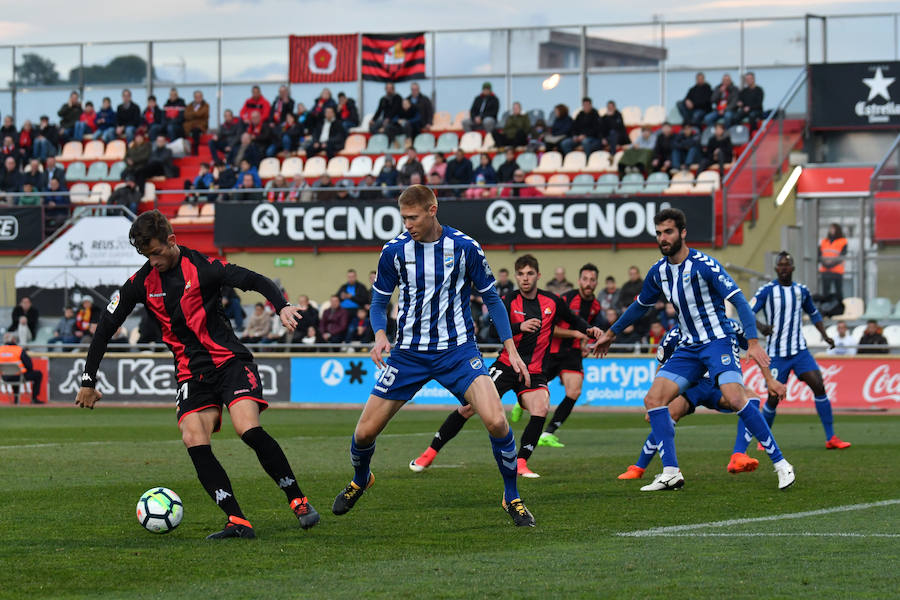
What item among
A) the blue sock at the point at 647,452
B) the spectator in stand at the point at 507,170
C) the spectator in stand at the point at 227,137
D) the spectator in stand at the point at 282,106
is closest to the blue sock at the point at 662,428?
the blue sock at the point at 647,452

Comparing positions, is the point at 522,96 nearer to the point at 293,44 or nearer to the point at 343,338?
the point at 293,44

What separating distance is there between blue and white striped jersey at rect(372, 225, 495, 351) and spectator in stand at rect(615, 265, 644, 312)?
56.8ft

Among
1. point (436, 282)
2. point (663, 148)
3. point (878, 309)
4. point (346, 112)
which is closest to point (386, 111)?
point (346, 112)

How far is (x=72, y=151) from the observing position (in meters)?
35.7

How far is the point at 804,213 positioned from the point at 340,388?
421 inches

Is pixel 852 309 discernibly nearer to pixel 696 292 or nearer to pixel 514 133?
pixel 514 133

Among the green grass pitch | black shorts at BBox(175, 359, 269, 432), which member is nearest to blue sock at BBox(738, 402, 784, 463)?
the green grass pitch

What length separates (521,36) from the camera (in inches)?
1340

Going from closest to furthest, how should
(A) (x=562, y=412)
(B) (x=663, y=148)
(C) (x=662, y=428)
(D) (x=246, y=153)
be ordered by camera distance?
→ (C) (x=662, y=428) → (A) (x=562, y=412) → (B) (x=663, y=148) → (D) (x=246, y=153)

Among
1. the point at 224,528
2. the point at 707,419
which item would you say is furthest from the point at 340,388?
the point at 224,528

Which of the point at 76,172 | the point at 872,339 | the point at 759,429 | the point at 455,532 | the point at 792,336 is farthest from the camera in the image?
the point at 76,172

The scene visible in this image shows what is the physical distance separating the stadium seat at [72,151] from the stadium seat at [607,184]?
14.2 metres

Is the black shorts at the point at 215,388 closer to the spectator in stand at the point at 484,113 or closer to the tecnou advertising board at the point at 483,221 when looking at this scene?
the tecnou advertising board at the point at 483,221

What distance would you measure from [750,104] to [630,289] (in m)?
6.60
